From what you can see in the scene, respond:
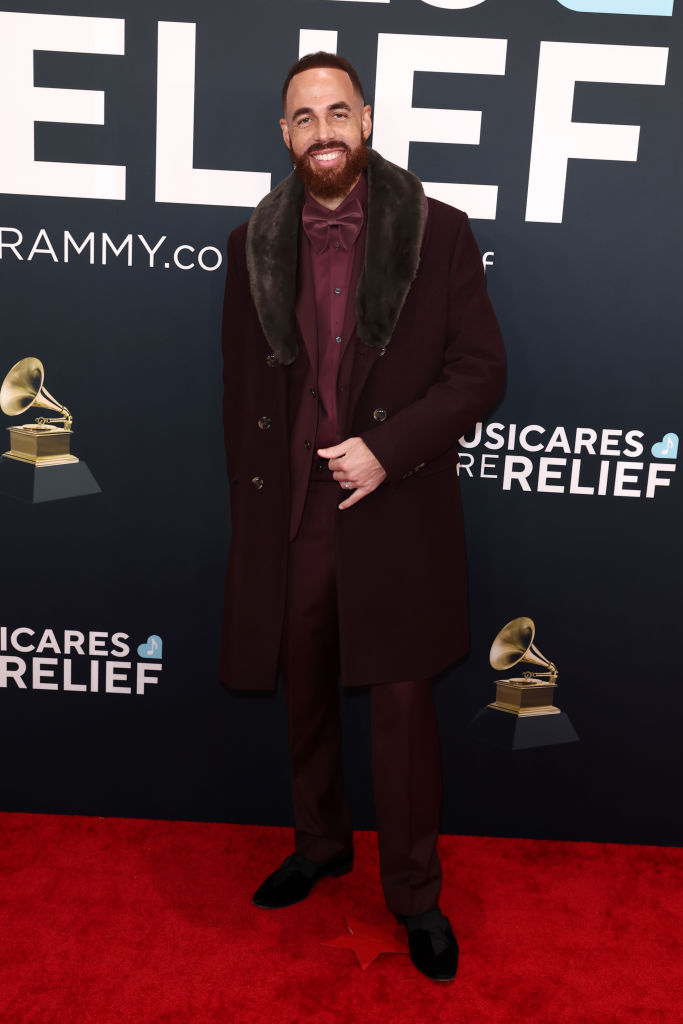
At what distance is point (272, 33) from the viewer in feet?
7.53

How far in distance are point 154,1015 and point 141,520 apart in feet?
4.02

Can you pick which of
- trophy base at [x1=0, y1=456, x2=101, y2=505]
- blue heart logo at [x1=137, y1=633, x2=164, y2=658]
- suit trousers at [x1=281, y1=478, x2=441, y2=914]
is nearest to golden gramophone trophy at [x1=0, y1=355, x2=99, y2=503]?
trophy base at [x1=0, y1=456, x2=101, y2=505]

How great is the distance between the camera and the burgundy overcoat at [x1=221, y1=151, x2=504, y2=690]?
2021 millimetres

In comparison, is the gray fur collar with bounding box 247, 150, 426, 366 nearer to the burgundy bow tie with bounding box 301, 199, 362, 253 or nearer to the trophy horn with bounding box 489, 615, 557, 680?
the burgundy bow tie with bounding box 301, 199, 362, 253

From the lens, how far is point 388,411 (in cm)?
210

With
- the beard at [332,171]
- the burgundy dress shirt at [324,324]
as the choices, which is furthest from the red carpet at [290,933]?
the beard at [332,171]

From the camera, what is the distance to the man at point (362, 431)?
2031 millimetres

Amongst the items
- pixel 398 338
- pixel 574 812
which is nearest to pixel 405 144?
pixel 398 338

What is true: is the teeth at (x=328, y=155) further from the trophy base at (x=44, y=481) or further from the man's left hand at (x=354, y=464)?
the trophy base at (x=44, y=481)

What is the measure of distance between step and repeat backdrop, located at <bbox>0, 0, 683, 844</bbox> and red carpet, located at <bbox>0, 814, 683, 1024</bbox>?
0.14 m

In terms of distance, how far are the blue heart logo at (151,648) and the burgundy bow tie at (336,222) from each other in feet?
3.94

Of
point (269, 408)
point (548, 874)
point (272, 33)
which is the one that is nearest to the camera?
point (269, 408)

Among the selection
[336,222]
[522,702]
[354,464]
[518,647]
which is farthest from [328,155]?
[522,702]

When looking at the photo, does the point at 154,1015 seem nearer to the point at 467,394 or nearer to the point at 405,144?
the point at 467,394
